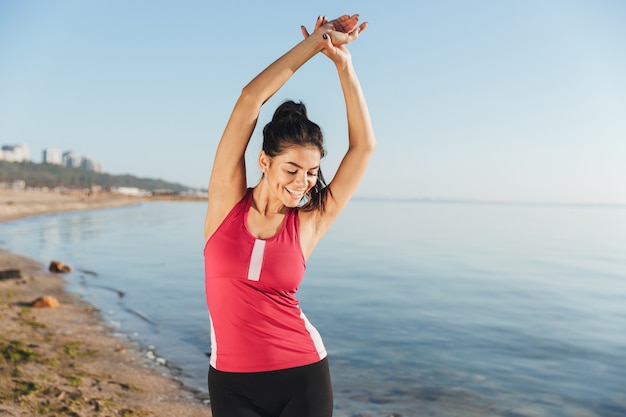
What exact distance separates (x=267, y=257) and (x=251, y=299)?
6.9 inches

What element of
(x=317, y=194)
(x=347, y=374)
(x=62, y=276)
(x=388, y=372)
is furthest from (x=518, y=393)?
(x=62, y=276)

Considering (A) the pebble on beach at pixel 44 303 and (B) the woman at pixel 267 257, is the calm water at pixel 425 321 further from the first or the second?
(B) the woman at pixel 267 257

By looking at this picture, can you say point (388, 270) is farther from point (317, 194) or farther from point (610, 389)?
point (317, 194)

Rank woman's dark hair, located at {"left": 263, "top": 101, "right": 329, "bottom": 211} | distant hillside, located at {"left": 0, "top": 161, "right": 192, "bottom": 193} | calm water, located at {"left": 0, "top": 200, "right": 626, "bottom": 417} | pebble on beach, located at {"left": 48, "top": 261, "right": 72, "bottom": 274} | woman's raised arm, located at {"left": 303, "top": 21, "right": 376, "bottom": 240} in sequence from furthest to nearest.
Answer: distant hillside, located at {"left": 0, "top": 161, "right": 192, "bottom": 193} < pebble on beach, located at {"left": 48, "top": 261, "right": 72, "bottom": 274} < calm water, located at {"left": 0, "top": 200, "right": 626, "bottom": 417} < woman's raised arm, located at {"left": 303, "top": 21, "right": 376, "bottom": 240} < woman's dark hair, located at {"left": 263, "top": 101, "right": 329, "bottom": 211}

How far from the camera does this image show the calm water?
8359 millimetres

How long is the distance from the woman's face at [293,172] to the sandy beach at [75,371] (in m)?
4.18

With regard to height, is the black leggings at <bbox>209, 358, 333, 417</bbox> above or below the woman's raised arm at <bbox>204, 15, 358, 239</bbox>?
below

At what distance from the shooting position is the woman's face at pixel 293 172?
7.30 ft

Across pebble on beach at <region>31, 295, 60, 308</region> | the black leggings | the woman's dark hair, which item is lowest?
pebble on beach at <region>31, 295, 60, 308</region>

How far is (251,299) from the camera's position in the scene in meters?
2.10

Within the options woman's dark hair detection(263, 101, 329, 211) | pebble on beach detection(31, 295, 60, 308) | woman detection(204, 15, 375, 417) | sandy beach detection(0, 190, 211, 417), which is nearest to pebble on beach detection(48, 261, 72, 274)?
sandy beach detection(0, 190, 211, 417)

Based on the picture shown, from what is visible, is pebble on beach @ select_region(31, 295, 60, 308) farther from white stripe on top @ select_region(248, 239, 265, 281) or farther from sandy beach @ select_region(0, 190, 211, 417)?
white stripe on top @ select_region(248, 239, 265, 281)

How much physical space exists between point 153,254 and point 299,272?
2368cm

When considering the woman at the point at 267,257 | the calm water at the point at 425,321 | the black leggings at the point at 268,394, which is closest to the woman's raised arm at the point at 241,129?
the woman at the point at 267,257
